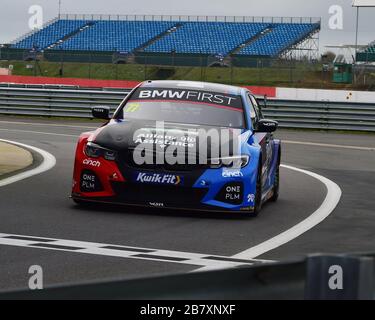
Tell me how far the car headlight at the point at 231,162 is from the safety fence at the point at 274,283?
6.17m

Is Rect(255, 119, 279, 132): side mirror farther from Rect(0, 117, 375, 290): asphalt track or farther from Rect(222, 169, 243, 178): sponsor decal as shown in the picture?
Rect(222, 169, 243, 178): sponsor decal

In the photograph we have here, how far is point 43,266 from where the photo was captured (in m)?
6.55

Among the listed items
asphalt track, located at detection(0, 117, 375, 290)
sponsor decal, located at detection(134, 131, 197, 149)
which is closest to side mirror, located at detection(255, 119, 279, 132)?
asphalt track, located at detection(0, 117, 375, 290)

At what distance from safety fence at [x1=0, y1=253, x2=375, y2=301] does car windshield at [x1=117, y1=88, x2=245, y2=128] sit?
7142mm

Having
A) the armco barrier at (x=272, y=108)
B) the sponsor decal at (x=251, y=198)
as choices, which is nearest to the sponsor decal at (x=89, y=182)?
the sponsor decal at (x=251, y=198)

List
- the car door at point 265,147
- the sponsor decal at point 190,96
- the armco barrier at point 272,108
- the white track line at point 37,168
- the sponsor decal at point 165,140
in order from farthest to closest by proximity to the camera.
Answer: the armco barrier at point 272,108 → the white track line at point 37,168 → the sponsor decal at point 190,96 → the car door at point 265,147 → the sponsor decal at point 165,140

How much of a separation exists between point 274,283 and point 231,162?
6306 mm

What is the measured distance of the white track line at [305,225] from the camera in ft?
25.0

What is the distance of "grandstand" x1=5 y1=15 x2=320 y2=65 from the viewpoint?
60.1 meters

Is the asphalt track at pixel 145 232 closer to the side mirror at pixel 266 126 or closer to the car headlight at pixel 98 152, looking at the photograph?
the car headlight at pixel 98 152

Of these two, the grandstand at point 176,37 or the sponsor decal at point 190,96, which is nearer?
the sponsor decal at point 190,96

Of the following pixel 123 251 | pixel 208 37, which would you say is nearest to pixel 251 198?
pixel 123 251

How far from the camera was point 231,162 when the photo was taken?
9.57 metres
